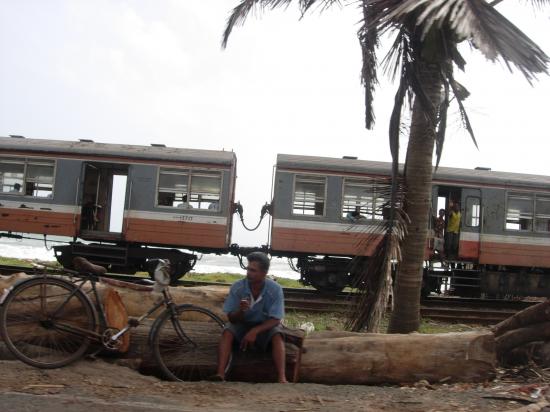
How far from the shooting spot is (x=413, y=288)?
261 inches

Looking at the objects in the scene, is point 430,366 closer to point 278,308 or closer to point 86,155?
point 278,308

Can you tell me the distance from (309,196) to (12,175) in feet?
23.2

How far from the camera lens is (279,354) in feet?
15.9

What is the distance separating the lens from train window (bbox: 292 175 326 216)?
484 inches

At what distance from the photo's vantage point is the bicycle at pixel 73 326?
4.73 m

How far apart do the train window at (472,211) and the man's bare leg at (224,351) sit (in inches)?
364

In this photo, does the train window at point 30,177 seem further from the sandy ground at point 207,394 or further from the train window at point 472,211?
the train window at point 472,211

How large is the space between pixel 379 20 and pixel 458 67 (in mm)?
1560

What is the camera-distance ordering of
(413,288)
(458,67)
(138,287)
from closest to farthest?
(138,287) < (458,67) < (413,288)

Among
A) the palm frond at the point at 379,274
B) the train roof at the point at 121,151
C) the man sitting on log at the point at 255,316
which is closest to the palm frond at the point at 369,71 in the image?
the palm frond at the point at 379,274

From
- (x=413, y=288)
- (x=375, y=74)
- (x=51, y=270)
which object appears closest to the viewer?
(x=51, y=270)

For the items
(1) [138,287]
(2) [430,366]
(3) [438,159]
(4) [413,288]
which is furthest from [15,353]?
(3) [438,159]

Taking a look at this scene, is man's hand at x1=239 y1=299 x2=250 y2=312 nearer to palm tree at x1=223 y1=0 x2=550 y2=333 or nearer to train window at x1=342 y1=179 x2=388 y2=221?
palm tree at x1=223 y1=0 x2=550 y2=333

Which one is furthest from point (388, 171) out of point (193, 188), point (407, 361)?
point (407, 361)
